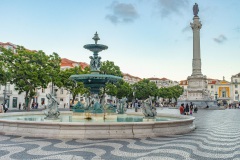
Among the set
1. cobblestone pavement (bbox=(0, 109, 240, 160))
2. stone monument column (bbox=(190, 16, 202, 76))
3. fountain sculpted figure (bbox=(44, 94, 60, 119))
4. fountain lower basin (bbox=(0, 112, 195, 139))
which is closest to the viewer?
cobblestone pavement (bbox=(0, 109, 240, 160))

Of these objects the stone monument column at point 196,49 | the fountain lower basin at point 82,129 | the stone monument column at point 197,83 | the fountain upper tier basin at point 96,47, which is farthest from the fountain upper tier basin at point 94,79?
the stone monument column at point 196,49

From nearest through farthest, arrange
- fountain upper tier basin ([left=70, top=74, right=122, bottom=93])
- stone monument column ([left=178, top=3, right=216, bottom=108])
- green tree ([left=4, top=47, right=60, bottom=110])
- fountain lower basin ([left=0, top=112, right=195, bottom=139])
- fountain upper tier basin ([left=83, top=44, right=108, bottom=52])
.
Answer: fountain lower basin ([left=0, top=112, right=195, bottom=139]) → fountain upper tier basin ([left=70, top=74, right=122, bottom=93]) → fountain upper tier basin ([left=83, top=44, right=108, bottom=52]) → green tree ([left=4, top=47, right=60, bottom=110]) → stone monument column ([left=178, top=3, right=216, bottom=108])

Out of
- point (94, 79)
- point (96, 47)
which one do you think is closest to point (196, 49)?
point (96, 47)

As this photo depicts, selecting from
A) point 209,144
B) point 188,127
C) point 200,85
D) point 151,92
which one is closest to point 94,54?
point 188,127

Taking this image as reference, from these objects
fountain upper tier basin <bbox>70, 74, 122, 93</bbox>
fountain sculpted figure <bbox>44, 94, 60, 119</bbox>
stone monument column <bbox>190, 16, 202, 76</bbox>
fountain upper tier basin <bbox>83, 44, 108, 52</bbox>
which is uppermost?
stone monument column <bbox>190, 16, 202, 76</bbox>

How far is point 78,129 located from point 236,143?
19.9ft

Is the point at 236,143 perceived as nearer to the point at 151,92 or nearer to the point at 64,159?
the point at 64,159

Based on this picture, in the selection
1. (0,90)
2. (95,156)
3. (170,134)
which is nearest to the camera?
(95,156)

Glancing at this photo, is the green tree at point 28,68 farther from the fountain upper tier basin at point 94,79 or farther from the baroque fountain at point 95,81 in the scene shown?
the fountain upper tier basin at point 94,79

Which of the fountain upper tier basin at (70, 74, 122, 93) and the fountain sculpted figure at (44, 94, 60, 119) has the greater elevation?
the fountain upper tier basin at (70, 74, 122, 93)

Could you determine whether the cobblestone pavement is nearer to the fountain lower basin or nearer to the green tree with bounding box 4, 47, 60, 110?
the fountain lower basin

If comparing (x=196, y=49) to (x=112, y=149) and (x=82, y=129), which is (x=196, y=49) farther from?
(x=112, y=149)

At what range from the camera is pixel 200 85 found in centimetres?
5012

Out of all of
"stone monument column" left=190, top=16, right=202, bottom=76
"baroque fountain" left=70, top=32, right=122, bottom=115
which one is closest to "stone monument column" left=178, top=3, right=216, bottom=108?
"stone monument column" left=190, top=16, right=202, bottom=76
